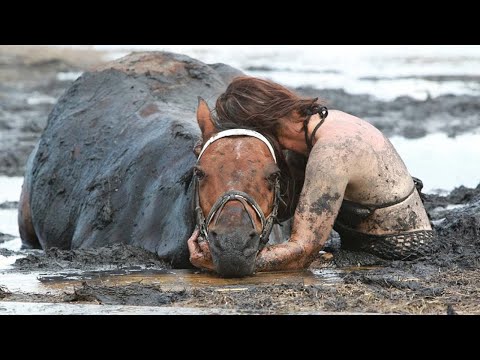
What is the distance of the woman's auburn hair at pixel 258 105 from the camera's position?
725cm

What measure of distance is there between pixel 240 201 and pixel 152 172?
7.71 feet

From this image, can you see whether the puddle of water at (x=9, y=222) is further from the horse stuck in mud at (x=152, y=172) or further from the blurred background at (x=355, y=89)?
the horse stuck in mud at (x=152, y=172)

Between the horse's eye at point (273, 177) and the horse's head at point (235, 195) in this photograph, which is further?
the horse's eye at point (273, 177)

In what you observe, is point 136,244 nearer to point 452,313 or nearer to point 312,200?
point 312,200

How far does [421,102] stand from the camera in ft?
57.7

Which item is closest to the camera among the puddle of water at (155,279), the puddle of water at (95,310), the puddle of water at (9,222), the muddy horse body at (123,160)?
the puddle of water at (95,310)

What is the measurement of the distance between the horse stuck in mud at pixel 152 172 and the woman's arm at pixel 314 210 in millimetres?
175

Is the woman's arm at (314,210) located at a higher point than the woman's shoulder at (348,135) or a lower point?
lower

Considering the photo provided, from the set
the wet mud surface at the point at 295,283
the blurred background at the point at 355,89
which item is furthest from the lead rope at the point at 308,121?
the blurred background at the point at 355,89

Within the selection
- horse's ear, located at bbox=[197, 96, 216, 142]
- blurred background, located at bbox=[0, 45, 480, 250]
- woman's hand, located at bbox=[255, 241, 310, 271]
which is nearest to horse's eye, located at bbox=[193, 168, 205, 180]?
horse's ear, located at bbox=[197, 96, 216, 142]

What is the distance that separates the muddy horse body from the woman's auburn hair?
2.24ft

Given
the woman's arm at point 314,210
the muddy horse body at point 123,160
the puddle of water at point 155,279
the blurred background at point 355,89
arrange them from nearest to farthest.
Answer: the puddle of water at point 155,279
the woman's arm at point 314,210
the muddy horse body at point 123,160
the blurred background at point 355,89

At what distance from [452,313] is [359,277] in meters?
1.13

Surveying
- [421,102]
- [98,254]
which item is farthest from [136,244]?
[421,102]
